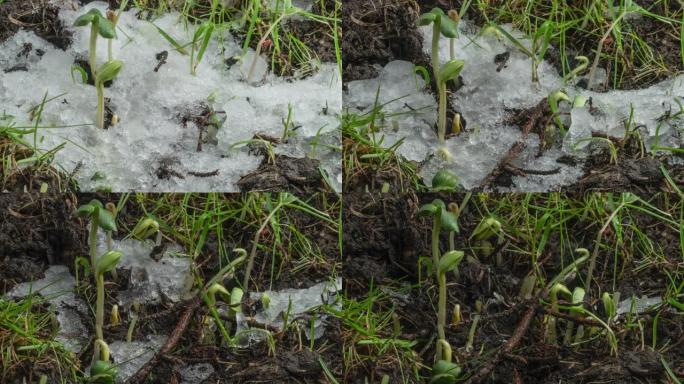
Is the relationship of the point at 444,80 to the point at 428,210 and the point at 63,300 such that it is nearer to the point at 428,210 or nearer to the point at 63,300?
the point at 428,210

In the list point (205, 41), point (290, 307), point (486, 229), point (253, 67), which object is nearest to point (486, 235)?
point (486, 229)

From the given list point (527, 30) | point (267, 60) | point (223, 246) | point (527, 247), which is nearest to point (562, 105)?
point (527, 30)

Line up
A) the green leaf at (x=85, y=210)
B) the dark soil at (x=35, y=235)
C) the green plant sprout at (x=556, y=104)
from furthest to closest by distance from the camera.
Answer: the green plant sprout at (x=556, y=104) → the dark soil at (x=35, y=235) → the green leaf at (x=85, y=210)

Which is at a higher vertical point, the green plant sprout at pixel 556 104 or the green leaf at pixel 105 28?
the green leaf at pixel 105 28

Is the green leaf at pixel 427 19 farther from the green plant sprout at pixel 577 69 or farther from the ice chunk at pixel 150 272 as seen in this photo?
the ice chunk at pixel 150 272

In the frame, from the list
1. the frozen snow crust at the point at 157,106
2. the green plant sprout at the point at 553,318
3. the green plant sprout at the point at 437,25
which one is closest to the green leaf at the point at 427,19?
the green plant sprout at the point at 437,25

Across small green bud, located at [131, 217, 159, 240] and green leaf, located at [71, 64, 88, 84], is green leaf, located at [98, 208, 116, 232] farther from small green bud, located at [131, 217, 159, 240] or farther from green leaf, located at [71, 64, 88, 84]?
green leaf, located at [71, 64, 88, 84]
